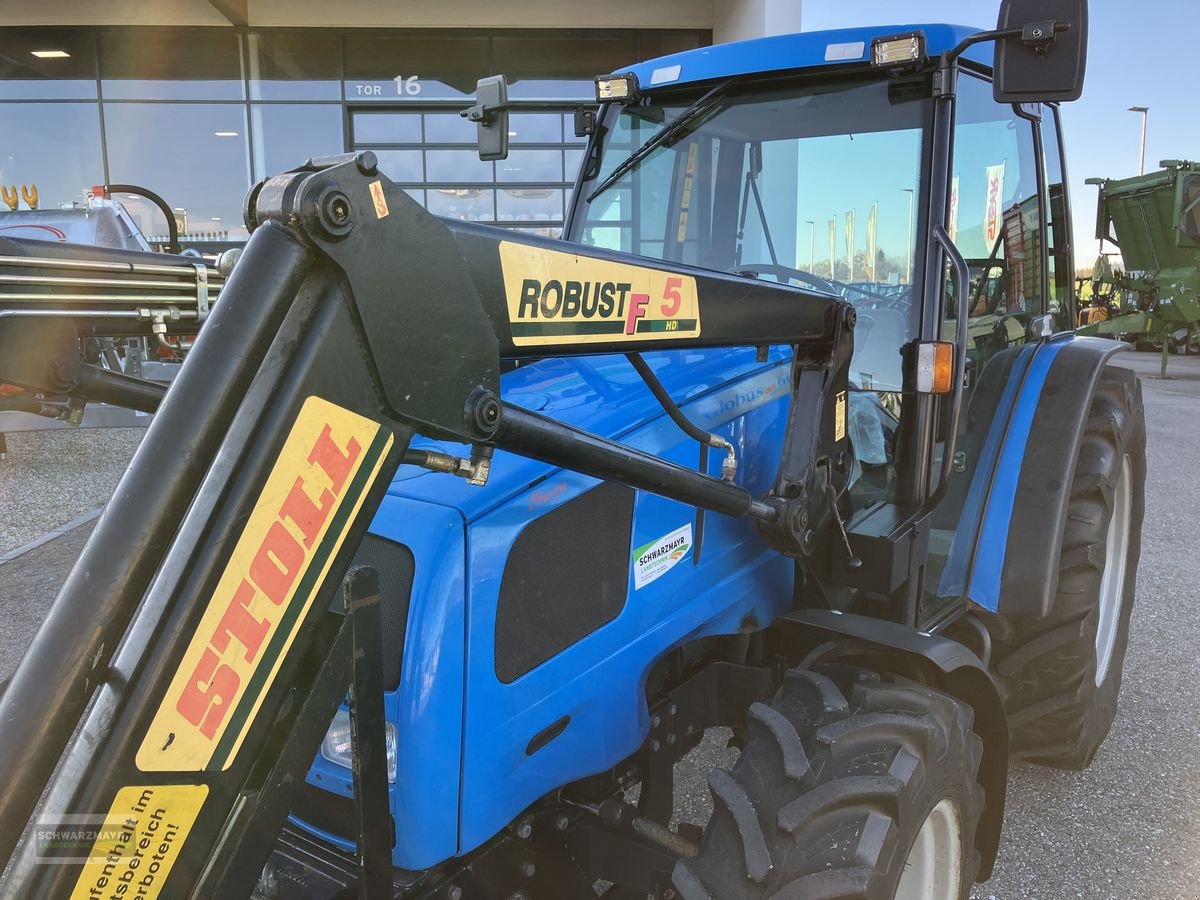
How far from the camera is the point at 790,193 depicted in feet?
7.93

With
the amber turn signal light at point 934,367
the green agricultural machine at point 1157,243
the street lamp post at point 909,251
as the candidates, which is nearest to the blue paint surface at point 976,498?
the amber turn signal light at point 934,367

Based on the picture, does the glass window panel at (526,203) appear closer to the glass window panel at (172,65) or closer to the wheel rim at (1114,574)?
the glass window panel at (172,65)

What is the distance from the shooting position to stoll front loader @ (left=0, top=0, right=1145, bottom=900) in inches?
36.8

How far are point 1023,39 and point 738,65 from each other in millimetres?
770

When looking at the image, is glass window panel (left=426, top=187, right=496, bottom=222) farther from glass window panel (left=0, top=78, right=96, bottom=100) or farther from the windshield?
the windshield

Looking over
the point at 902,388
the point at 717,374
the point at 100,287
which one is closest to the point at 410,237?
the point at 717,374

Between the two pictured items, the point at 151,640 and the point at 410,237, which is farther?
the point at 410,237

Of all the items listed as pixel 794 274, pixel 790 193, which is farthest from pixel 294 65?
pixel 794 274

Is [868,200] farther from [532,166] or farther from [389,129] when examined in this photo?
[389,129]

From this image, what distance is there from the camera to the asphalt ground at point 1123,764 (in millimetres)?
2428

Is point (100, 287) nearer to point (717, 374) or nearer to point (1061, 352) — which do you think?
point (717, 374)

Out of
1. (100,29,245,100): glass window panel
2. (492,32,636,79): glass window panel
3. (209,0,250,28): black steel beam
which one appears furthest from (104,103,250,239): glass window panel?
(492,32,636,79): glass window panel

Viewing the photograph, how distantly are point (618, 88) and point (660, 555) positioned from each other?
1.37m

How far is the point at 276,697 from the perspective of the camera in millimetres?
1028
